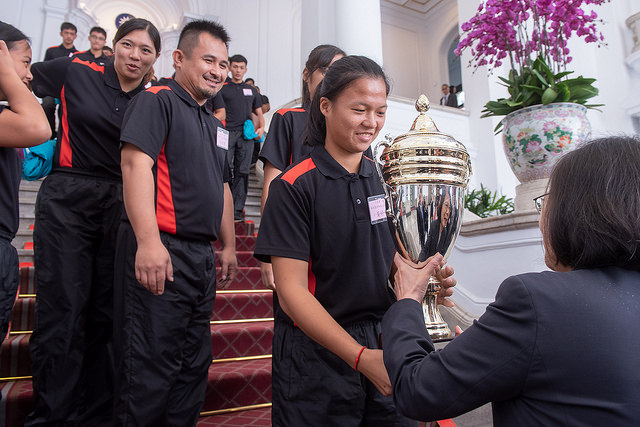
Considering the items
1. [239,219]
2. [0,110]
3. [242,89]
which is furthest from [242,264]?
[0,110]

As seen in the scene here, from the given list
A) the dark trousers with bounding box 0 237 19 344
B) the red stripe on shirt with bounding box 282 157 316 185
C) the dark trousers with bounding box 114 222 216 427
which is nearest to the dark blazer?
the red stripe on shirt with bounding box 282 157 316 185

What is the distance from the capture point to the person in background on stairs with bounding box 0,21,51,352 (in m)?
1.28

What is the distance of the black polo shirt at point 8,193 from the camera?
1.32 meters

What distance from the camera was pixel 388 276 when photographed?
1086mm

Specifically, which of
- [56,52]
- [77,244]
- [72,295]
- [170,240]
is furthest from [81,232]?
[56,52]

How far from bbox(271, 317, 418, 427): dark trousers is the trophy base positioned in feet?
0.42

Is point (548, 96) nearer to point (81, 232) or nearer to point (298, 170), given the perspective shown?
point (298, 170)

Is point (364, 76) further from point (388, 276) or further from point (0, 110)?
point (0, 110)

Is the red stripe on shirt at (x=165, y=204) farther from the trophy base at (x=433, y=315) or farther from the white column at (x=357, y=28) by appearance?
the white column at (x=357, y=28)

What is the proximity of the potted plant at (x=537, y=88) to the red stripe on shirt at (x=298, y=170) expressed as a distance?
1877 millimetres

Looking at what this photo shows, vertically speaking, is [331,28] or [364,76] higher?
[331,28]

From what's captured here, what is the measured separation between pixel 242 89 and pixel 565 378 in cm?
435

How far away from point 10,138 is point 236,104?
3288 mm

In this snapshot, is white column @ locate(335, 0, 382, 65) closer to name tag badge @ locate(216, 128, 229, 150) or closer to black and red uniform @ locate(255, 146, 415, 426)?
name tag badge @ locate(216, 128, 229, 150)
